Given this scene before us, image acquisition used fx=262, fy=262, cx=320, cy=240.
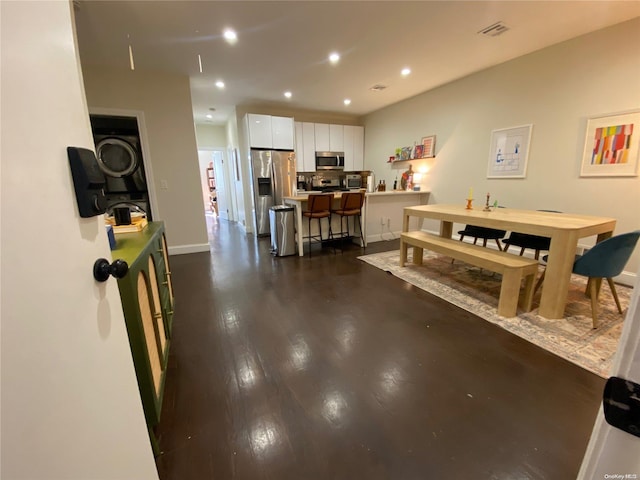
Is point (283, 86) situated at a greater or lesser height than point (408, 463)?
greater

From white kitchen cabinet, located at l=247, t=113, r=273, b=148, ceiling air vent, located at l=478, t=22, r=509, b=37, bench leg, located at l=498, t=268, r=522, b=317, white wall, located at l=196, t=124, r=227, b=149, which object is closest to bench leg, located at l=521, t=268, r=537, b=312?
bench leg, located at l=498, t=268, r=522, b=317

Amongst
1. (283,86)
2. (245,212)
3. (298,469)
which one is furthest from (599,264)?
(245,212)

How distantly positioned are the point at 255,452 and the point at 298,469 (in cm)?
22

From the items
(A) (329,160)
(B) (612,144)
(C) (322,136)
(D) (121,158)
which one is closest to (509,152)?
(B) (612,144)

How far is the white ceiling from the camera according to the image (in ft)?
8.00

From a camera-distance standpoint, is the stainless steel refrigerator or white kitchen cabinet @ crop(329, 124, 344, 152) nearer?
the stainless steel refrigerator

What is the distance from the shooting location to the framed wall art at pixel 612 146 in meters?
2.75

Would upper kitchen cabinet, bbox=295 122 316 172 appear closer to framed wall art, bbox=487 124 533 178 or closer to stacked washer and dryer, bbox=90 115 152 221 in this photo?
stacked washer and dryer, bbox=90 115 152 221

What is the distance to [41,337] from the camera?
448 mm

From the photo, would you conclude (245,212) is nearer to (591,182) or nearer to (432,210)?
(432,210)

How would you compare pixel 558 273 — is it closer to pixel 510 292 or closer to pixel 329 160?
pixel 510 292

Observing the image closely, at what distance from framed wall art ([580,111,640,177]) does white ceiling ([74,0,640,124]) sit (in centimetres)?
98

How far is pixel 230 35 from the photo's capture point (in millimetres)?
2832

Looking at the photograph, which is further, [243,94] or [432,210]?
[243,94]
